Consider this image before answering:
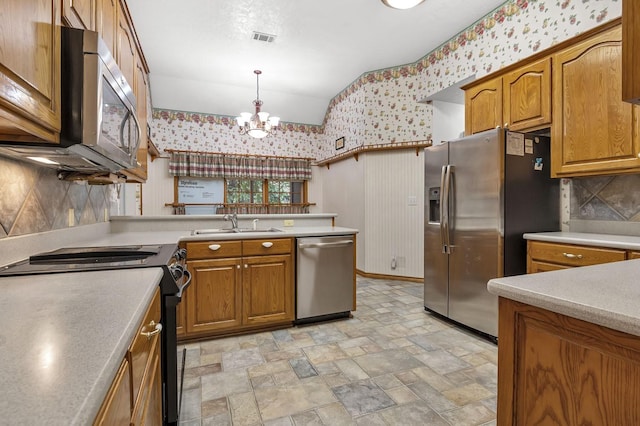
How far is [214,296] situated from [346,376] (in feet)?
3.98

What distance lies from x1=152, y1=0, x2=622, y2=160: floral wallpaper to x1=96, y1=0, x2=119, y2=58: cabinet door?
11.1 feet

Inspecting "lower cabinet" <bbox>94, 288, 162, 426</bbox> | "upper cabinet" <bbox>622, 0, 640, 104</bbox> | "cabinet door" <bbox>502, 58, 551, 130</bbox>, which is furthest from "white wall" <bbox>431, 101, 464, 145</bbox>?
"lower cabinet" <bbox>94, 288, 162, 426</bbox>

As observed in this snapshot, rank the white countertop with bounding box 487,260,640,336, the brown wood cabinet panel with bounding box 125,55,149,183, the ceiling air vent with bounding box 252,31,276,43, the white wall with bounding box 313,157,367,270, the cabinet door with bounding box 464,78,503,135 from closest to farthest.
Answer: the white countertop with bounding box 487,260,640,336 < the brown wood cabinet panel with bounding box 125,55,149,183 < the cabinet door with bounding box 464,78,503,135 < the ceiling air vent with bounding box 252,31,276,43 < the white wall with bounding box 313,157,367,270

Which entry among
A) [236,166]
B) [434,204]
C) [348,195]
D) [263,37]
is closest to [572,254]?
[434,204]

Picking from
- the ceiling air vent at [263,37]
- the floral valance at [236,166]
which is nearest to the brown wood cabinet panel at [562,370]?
the ceiling air vent at [263,37]

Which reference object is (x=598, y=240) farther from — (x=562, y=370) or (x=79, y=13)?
(x=79, y=13)

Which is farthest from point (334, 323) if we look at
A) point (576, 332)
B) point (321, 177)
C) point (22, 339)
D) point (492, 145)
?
point (321, 177)

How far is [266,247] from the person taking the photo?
8.88 feet

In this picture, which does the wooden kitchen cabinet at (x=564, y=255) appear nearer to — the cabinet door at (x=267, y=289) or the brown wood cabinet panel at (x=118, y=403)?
the cabinet door at (x=267, y=289)

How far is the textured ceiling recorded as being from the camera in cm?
335

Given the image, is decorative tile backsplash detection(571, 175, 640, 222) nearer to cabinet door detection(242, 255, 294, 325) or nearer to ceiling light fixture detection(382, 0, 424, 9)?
ceiling light fixture detection(382, 0, 424, 9)

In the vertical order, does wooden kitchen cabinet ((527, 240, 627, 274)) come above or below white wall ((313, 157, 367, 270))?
below

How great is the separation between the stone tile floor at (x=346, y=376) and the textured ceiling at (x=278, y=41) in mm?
3251

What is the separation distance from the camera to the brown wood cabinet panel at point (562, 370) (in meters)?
0.71
